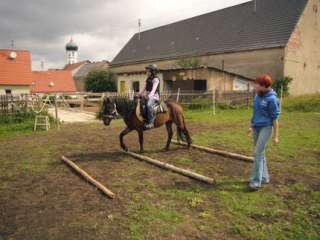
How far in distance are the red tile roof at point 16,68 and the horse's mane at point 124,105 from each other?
104ft

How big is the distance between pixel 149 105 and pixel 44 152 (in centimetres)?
368

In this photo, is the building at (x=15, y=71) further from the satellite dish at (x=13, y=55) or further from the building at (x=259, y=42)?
the building at (x=259, y=42)

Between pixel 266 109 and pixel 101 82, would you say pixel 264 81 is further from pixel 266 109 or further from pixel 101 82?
pixel 101 82

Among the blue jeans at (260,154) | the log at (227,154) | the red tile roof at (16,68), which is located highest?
the red tile roof at (16,68)

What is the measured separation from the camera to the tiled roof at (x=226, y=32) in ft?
94.2

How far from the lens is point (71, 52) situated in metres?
105

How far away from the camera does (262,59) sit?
1123 inches

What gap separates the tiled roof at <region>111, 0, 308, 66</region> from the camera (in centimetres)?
2872

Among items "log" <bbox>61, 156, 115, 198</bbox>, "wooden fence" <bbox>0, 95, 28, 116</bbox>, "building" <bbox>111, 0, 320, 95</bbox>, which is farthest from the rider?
"building" <bbox>111, 0, 320, 95</bbox>

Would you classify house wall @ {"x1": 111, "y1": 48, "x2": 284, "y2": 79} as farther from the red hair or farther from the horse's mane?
the red hair

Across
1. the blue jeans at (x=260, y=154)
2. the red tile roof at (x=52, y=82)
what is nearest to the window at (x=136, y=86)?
the red tile roof at (x=52, y=82)

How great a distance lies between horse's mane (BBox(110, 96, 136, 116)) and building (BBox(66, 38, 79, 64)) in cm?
10185

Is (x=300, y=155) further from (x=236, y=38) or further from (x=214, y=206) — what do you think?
(x=236, y=38)

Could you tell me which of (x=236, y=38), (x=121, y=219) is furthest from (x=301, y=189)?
(x=236, y=38)
